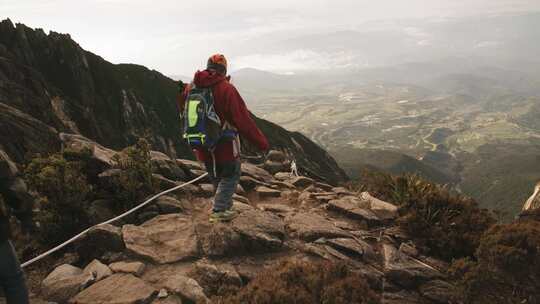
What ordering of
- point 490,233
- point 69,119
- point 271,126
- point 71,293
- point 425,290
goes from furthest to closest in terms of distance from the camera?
point 271,126 < point 69,119 < point 490,233 < point 425,290 < point 71,293

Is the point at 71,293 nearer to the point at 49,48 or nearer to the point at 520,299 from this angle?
the point at 520,299

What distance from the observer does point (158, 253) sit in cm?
796

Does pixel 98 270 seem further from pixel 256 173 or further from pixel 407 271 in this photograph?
pixel 256 173

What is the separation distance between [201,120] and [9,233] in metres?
4.08

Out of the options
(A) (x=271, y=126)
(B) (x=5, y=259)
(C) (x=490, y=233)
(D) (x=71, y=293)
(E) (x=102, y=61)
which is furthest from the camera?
(A) (x=271, y=126)

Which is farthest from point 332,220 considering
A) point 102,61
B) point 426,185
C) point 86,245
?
point 102,61

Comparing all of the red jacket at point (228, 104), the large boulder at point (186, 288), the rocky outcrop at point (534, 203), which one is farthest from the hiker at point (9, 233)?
the rocky outcrop at point (534, 203)

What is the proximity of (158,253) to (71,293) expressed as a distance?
179cm

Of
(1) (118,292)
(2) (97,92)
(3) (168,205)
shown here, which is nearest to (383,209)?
(3) (168,205)

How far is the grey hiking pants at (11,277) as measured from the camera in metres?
4.95

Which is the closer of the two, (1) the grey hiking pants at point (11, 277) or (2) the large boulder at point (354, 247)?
(1) the grey hiking pants at point (11, 277)

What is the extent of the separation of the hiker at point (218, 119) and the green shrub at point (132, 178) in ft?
7.74

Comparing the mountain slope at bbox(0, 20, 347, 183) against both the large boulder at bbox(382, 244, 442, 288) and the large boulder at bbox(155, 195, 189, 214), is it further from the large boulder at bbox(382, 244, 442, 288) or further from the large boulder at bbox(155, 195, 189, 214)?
the large boulder at bbox(382, 244, 442, 288)

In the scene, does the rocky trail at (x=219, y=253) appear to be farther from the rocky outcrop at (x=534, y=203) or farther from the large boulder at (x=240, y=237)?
the rocky outcrop at (x=534, y=203)
